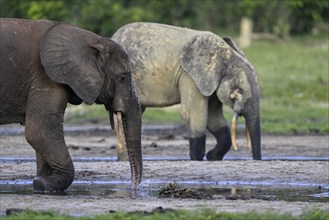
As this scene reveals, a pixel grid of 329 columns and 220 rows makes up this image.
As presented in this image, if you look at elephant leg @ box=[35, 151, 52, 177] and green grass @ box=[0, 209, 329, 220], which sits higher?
elephant leg @ box=[35, 151, 52, 177]

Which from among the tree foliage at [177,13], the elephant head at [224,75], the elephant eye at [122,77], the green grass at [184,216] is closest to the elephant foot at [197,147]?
the elephant head at [224,75]

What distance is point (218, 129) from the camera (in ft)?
60.7

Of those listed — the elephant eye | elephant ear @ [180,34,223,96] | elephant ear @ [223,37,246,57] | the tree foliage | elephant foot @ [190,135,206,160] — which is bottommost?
elephant foot @ [190,135,206,160]

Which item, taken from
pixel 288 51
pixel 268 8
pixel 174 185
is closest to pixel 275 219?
pixel 174 185

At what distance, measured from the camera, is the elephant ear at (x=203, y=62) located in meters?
17.8

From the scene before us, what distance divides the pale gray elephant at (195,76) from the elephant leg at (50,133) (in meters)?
4.98

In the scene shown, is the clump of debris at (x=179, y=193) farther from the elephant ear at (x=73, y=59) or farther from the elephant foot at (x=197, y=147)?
the elephant foot at (x=197, y=147)

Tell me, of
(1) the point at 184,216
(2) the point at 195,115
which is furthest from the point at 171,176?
(1) the point at 184,216

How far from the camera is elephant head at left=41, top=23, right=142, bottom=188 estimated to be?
41.8 ft

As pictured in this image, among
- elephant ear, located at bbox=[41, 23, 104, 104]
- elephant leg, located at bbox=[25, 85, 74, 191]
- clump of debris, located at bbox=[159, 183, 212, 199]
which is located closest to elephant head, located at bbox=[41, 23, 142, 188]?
elephant ear, located at bbox=[41, 23, 104, 104]

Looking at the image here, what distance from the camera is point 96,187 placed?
1377cm

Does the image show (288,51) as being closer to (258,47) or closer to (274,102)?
(258,47)

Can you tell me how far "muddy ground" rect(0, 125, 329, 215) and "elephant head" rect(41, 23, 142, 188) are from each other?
770 mm

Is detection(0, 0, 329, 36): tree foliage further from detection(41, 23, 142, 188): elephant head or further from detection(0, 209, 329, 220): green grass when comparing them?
detection(0, 209, 329, 220): green grass
